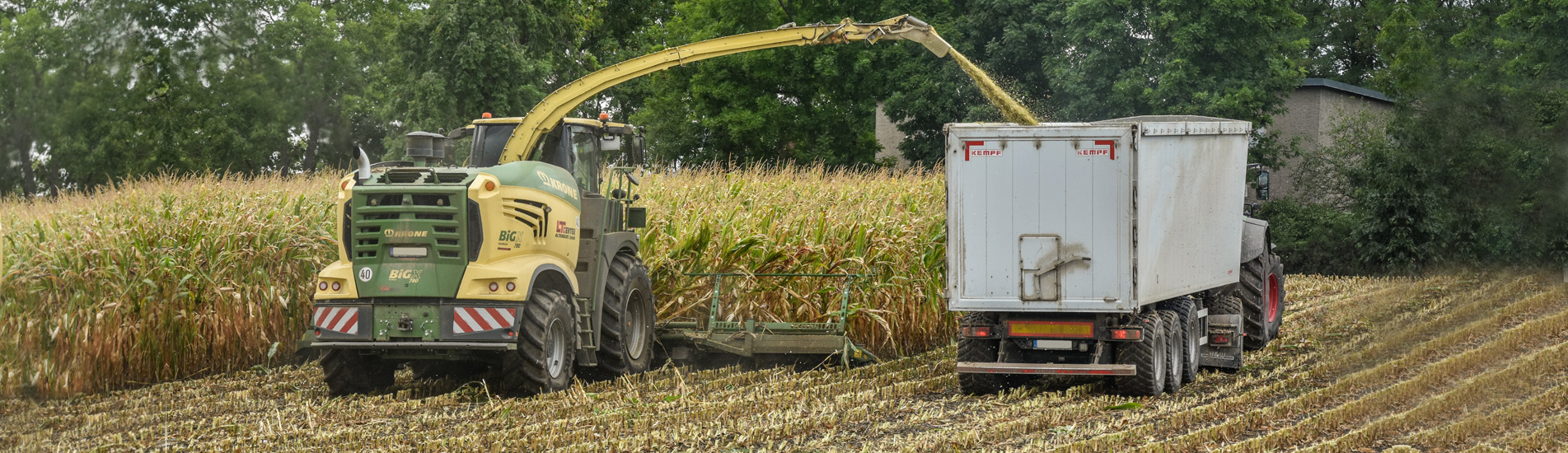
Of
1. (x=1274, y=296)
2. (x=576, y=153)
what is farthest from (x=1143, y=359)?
(x=1274, y=296)

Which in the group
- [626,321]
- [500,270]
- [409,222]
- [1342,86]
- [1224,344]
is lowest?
[1224,344]

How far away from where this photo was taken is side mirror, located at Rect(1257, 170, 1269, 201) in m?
12.5

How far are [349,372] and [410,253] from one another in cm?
106

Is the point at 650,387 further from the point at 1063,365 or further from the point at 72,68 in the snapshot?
the point at 72,68

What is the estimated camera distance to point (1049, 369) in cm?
901

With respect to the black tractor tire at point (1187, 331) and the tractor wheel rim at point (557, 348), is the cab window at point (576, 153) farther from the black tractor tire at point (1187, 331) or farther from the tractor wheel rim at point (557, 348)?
the black tractor tire at point (1187, 331)

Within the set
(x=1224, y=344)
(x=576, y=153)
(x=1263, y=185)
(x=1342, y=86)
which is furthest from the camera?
(x=1342, y=86)

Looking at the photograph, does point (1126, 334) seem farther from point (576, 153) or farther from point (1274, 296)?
point (1274, 296)

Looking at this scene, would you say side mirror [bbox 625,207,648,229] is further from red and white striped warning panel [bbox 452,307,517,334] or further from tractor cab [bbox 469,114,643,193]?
red and white striped warning panel [bbox 452,307,517,334]

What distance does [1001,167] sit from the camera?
9039mm

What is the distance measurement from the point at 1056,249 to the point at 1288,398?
5.98 feet

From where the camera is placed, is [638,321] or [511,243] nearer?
[511,243]

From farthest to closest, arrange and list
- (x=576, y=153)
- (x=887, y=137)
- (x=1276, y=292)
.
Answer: (x=887, y=137) → (x=1276, y=292) → (x=576, y=153)

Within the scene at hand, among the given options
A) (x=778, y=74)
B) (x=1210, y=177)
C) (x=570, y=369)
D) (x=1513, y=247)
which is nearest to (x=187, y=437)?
(x=570, y=369)
